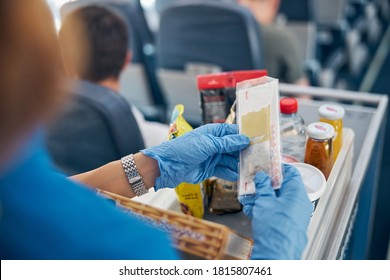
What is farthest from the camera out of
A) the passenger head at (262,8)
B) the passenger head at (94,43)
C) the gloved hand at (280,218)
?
the passenger head at (262,8)

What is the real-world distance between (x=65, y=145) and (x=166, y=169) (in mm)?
534

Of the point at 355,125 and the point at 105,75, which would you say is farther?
the point at 105,75

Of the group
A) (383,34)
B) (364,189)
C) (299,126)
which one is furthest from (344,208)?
(383,34)

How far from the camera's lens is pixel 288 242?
77cm

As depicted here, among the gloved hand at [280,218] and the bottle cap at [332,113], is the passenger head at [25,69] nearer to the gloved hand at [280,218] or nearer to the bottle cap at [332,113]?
the gloved hand at [280,218]

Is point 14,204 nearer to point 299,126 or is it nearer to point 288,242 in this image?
point 288,242

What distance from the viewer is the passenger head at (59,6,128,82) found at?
1.66 metres

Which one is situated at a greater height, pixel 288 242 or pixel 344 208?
pixel 288 242

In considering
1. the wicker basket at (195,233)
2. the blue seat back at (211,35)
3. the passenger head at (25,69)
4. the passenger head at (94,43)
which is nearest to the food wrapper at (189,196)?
the wicker basket at (195,233)

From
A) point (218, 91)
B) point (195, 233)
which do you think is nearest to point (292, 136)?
point (218, 91)

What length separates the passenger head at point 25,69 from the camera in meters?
0.45

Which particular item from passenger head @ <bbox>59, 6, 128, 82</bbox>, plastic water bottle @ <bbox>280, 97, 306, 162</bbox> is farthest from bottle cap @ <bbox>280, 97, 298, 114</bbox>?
passenger head @ <bbox>59, 6, 128, 82</bbox>

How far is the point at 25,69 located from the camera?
0.46 m

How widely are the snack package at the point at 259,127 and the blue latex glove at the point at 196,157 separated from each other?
11cm
